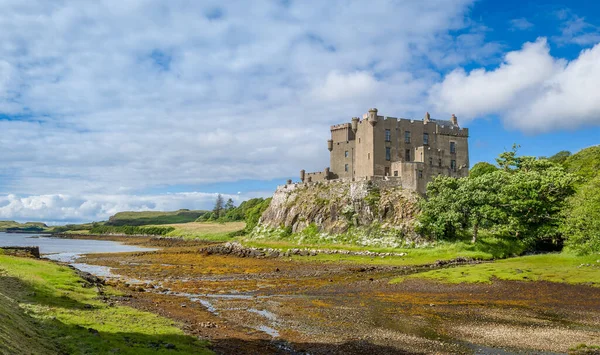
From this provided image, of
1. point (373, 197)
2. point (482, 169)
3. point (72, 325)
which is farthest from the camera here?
point (482, 169)

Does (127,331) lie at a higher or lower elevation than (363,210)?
lower

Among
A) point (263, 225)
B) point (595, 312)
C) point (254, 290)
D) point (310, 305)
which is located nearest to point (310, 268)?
point (254, 290)

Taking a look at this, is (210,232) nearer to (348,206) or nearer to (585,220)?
(348,206)

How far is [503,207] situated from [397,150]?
25.2 metres

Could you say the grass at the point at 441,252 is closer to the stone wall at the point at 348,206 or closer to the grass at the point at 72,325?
the stone wall at the point at 348,206

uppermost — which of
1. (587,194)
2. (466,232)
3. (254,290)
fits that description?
(587,194)

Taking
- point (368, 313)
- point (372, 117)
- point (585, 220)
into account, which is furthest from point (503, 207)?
point (368, 313)

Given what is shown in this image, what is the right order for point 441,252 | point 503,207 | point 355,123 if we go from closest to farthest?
point 441,252, point 503,207, point 355,123

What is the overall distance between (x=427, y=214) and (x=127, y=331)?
182 ft

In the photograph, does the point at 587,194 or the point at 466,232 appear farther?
the point at 466,232

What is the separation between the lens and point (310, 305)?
3116 centimetres

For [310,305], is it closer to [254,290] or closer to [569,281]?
[254,290]

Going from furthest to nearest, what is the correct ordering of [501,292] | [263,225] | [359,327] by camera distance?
[263,225], [501,292], [359,327]

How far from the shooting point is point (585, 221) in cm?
4934
